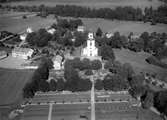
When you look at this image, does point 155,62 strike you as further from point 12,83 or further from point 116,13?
point 116,13

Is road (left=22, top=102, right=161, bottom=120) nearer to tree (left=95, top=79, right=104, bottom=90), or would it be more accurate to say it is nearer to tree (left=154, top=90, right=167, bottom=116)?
tree (left=154, top=90, right=167, bottom=116)

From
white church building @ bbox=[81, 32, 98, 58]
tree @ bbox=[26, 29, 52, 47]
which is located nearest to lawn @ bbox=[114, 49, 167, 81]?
white church building @ bbox=[81, 32, 98, 58]

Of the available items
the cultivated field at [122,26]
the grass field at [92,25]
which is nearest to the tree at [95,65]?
the cultivated field at [122,26]

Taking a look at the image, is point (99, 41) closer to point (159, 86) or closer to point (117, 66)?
point (117, 66)

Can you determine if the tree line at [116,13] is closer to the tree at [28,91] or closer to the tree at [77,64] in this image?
the tree at [77,64]

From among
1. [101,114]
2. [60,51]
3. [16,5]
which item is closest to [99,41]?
[60,51]

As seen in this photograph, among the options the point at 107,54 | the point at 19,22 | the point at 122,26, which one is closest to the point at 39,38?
the point at 107,54
